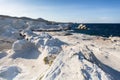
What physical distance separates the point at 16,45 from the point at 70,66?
8.29 m

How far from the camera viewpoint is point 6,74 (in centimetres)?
1362

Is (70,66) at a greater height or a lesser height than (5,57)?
greater

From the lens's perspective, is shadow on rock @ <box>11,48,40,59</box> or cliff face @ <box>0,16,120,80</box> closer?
cliff face @ <box>0,16,120,80</box>

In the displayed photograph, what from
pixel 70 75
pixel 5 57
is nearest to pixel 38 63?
pixel 5 57

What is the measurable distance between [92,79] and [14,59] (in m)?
8.90

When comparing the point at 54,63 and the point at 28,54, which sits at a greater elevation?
the point at 54,63

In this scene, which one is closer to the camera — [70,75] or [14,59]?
[70,75]

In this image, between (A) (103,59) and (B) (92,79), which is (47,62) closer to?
(A) (103,59)

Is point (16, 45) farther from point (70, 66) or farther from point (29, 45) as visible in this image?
point (70, 66)

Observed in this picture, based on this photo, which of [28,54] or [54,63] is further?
[28,54]

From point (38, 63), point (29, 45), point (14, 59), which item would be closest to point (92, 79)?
point (38, 63)

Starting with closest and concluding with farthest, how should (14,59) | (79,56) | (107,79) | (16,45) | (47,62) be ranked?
(107,79) → (79,56) → (47,62) → (14,59) → (16,45)

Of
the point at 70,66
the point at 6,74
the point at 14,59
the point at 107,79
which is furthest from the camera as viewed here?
the point at 14,59

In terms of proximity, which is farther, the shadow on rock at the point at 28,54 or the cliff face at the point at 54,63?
the shadow on rock at the point at 28,54
